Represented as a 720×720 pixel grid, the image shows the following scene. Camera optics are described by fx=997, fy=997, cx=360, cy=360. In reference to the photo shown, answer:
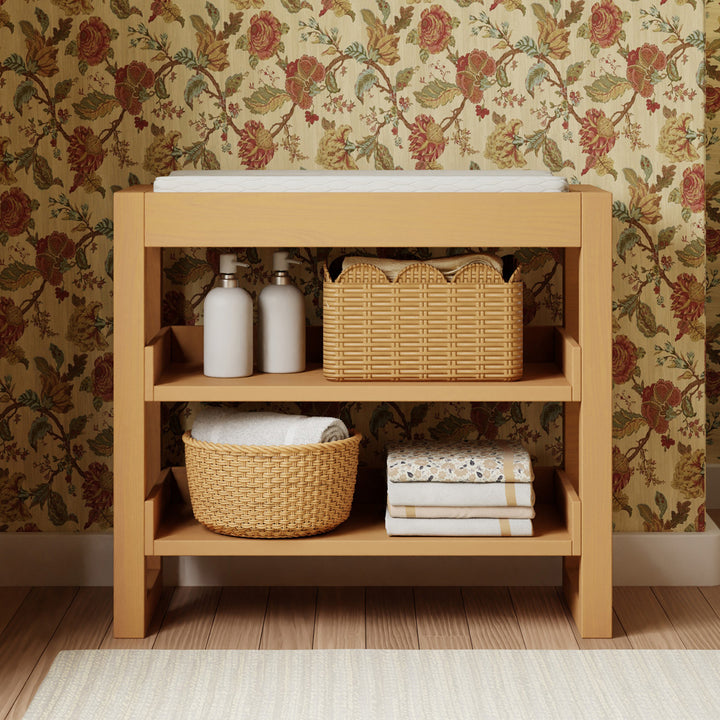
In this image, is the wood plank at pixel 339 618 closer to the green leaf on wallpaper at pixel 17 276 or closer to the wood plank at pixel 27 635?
the wood plank at pixel 27 635

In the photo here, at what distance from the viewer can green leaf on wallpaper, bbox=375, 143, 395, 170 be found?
2301mm

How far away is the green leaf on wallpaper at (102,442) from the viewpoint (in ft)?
7.77

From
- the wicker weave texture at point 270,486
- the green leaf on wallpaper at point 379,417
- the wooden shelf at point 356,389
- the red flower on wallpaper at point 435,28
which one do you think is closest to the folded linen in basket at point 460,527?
the wicker weave texture at point 270,486

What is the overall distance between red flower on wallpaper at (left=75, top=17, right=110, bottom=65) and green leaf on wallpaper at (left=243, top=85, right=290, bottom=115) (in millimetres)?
339

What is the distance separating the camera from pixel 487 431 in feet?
7.82

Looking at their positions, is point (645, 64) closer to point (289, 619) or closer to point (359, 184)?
point (359, 184)

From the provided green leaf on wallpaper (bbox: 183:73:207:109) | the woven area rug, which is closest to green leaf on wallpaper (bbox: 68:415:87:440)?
the woven area rug

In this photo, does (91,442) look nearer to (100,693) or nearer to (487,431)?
(100,693)

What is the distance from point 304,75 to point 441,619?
4.13 ft

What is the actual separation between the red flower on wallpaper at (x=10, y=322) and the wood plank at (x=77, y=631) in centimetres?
62

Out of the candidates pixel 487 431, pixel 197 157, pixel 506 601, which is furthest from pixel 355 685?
pixel 197 157

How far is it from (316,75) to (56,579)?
133cm

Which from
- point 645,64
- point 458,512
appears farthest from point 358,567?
point 645,64

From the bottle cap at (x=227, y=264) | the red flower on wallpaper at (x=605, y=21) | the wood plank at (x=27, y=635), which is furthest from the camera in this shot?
the red flower on wallpaper at (x=605, y=21)
